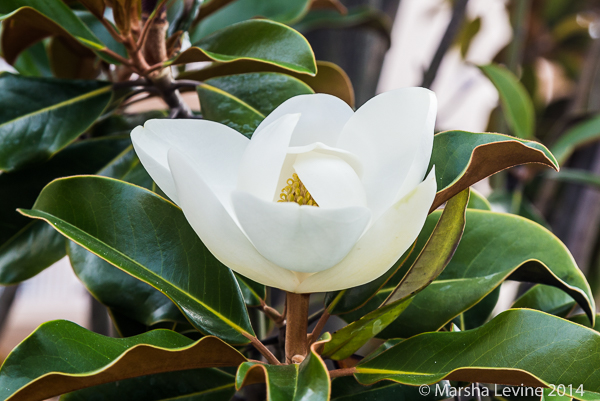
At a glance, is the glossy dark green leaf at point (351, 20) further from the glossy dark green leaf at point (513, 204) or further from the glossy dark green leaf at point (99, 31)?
the glossy dark green leaf at point (513, 204)

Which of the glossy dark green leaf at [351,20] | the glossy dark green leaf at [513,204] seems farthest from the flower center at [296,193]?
the glossy dark green leaf at [513,204]

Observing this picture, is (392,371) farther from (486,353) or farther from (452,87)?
(452,87)

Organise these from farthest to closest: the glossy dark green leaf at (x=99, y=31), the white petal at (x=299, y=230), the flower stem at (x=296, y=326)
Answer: the glossy dark green leaf at (x=99, y=31), the flower stem at (x=296, y=326), the white petal at (x=299, y=230)

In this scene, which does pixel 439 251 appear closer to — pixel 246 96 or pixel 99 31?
pixel 246 96

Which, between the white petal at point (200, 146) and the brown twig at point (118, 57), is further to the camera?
the brown twig at point (118, 57)

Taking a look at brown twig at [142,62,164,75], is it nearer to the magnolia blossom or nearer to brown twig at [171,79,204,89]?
brown twig at [171,79,204,89]

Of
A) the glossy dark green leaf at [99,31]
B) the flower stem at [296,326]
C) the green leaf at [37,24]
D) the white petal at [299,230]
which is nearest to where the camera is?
the white petal at [299,230]

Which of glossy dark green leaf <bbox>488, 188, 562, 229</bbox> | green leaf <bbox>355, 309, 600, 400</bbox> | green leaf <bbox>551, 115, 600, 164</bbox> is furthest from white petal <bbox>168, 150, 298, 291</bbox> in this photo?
green leaf <bbox>551, 115, 600, 164</bbox>
